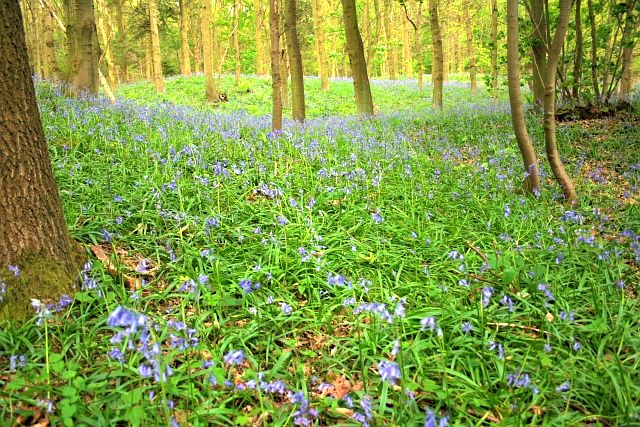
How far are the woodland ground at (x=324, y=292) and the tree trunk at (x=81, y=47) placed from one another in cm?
212

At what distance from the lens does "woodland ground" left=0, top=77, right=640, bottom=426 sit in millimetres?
2109

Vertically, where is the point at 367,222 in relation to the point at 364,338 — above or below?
above

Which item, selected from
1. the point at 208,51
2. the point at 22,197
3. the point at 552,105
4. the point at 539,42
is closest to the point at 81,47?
the point at 22,197

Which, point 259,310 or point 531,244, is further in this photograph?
point 531,244

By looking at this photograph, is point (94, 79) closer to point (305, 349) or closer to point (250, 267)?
point (250, 267)

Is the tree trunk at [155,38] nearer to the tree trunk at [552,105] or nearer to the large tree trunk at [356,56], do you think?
the large tree trunk at [356,56]

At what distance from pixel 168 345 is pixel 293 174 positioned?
292 cm

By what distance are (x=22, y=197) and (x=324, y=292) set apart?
2121mm

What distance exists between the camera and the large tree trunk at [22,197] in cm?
258

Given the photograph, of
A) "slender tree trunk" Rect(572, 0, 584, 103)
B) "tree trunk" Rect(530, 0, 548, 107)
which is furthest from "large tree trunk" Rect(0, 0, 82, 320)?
"slender tree trunk" Rect(572, 0, 584, 103)

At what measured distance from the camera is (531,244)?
4.00 m

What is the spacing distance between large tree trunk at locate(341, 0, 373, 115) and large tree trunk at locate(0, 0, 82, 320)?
8.41 m

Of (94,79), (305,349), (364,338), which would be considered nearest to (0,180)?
(305,349)

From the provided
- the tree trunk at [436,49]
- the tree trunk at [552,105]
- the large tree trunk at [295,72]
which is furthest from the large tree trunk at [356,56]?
the tree trunk at [552,105]
